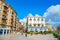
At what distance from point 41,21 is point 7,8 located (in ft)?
68.0

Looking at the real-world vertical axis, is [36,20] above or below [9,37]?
above

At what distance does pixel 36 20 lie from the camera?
82625 millimetres

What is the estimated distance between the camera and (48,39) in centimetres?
5238

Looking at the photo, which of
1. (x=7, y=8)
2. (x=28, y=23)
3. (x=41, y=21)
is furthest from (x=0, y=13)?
(x=41, y=21)

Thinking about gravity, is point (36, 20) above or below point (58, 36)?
above

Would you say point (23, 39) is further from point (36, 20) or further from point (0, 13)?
point (36, 20)

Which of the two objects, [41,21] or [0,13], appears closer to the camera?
[0,13]

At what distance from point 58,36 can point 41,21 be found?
27.9 meters

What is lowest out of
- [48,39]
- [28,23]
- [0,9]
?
[48,39]

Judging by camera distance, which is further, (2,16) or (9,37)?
(2,16)

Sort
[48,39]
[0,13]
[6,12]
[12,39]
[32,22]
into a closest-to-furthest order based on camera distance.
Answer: [12,39], [48,39], [0,13], [6,12], [32,22]

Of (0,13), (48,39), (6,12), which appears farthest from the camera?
(6,12)

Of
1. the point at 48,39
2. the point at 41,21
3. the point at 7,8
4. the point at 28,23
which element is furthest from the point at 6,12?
the point at 48,39

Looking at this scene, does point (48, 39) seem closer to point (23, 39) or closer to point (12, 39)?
point (23, 39)
